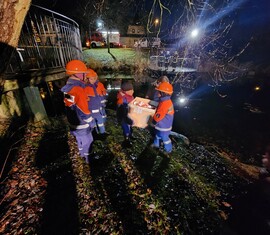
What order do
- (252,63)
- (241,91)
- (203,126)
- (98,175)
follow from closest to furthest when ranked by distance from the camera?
(98,175)
(203,126)
(241,91)
(252,63)

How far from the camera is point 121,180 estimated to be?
344 cm

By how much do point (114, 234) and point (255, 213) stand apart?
10.2 feet

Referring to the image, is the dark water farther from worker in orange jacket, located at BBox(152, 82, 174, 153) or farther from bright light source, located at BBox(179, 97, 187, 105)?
worker in orange jacket, located at BBox(152, 82, 174, 153)

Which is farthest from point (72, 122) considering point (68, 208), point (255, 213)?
point (255, 213)

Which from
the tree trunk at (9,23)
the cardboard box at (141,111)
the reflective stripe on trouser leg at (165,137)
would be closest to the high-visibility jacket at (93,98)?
the cardboard box at (141,111)

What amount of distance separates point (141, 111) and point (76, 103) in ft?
6.95

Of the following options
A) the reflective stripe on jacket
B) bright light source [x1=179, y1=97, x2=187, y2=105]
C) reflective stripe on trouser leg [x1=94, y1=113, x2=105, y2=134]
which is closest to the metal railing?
the reflective stripe on jacket

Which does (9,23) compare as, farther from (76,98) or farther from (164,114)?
(164,114)

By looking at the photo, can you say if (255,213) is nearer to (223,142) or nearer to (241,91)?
(223,142)

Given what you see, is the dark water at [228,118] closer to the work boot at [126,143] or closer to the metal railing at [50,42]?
the work boot at [126,143]

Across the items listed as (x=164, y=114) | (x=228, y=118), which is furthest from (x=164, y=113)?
(x=228, y=118)

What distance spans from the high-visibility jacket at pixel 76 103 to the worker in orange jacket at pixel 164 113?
177cm

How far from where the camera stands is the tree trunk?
1.79 metres

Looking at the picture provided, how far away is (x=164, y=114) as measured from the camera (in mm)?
3799
